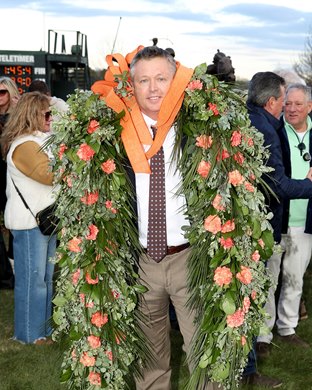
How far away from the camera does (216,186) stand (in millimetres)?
3430

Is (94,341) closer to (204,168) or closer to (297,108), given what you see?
(204,168)

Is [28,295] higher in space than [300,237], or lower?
lower

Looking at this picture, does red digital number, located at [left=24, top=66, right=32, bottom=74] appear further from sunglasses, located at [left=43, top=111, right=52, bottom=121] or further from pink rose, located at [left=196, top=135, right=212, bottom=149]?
pink rose, located at [left=196, top=135, right=212, bottom=149]

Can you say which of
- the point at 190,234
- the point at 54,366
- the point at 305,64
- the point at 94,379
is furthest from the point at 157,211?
the point at 305,64

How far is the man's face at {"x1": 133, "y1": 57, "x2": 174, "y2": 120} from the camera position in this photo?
350cm

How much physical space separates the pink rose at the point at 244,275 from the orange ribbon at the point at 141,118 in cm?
67

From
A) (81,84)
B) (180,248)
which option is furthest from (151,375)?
(81,84)

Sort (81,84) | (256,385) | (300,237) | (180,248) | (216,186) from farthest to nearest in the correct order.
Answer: (81,84), (300,237), (256,385), (180,248), (216,186)

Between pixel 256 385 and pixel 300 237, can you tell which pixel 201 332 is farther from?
pixel 300 237

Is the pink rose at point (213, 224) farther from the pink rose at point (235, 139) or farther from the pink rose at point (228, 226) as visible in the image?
the pink rose at point (235, 139)

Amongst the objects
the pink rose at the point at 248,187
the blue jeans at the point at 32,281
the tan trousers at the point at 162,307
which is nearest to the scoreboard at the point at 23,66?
the blue jeans at the point at 32,281

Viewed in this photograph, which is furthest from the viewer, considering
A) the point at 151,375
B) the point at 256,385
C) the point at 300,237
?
the point at 300,237

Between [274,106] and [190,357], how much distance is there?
2102 millimetres

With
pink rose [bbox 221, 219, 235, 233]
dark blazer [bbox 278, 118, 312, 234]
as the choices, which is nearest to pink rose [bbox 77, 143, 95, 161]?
pink rose [bbox 221, 219, 235, 233]
